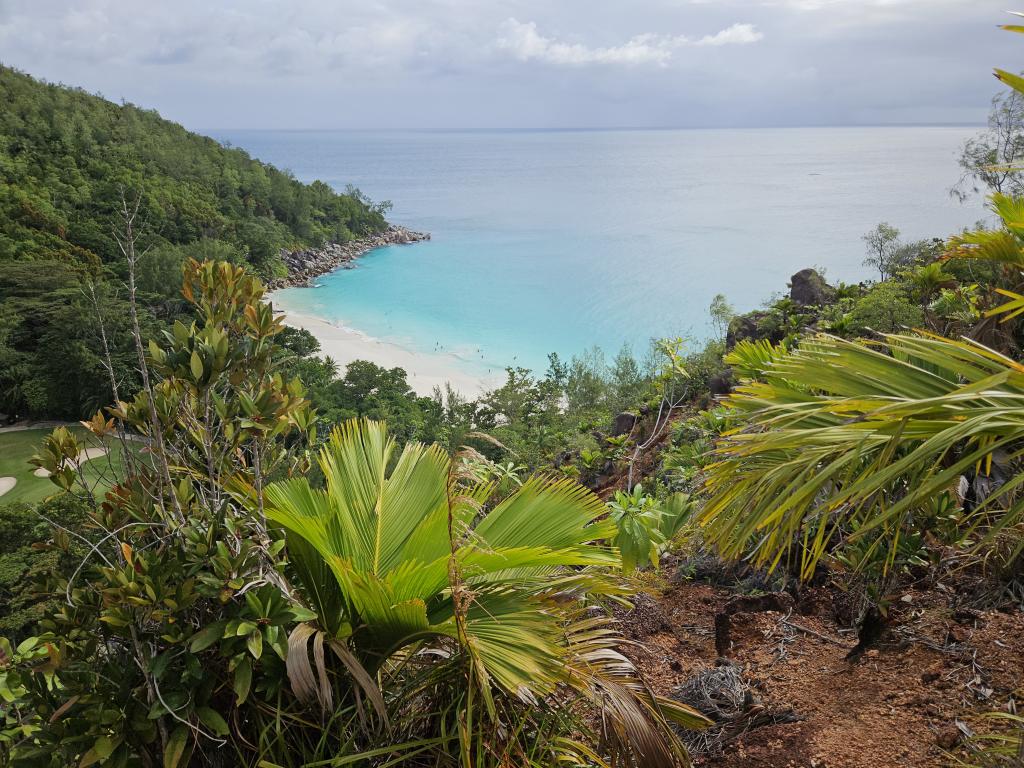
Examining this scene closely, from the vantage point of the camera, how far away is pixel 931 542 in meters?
2.77

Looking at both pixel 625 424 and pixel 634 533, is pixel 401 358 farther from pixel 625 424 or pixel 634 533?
pixel 634 533

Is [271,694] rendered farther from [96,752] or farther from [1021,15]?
[1021,15]

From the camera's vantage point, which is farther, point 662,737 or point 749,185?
point 749,185

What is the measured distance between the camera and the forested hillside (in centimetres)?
2306

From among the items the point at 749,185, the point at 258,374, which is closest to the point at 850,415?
the point at 258,374

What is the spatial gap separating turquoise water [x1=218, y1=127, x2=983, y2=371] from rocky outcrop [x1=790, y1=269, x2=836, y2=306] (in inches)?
704

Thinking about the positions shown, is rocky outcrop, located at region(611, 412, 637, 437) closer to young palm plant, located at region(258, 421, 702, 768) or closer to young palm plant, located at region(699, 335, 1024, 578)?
young palm plant, located at region(258, 421, 702, 768)

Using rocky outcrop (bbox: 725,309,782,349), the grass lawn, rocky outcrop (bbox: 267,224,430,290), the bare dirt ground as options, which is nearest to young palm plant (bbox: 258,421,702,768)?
the bare dirt ground

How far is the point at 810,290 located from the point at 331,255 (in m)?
41.0

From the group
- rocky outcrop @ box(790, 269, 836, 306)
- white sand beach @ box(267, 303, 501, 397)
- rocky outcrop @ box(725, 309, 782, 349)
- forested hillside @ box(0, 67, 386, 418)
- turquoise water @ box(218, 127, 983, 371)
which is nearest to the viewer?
rocky outcrop @ box(725, 309, 782, 349)

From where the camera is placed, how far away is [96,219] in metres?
35.1

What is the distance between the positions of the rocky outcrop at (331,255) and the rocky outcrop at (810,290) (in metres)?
30.3

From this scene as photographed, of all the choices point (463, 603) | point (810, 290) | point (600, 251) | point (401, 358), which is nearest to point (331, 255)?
point (600, 251)

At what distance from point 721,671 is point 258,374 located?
6.02ft
